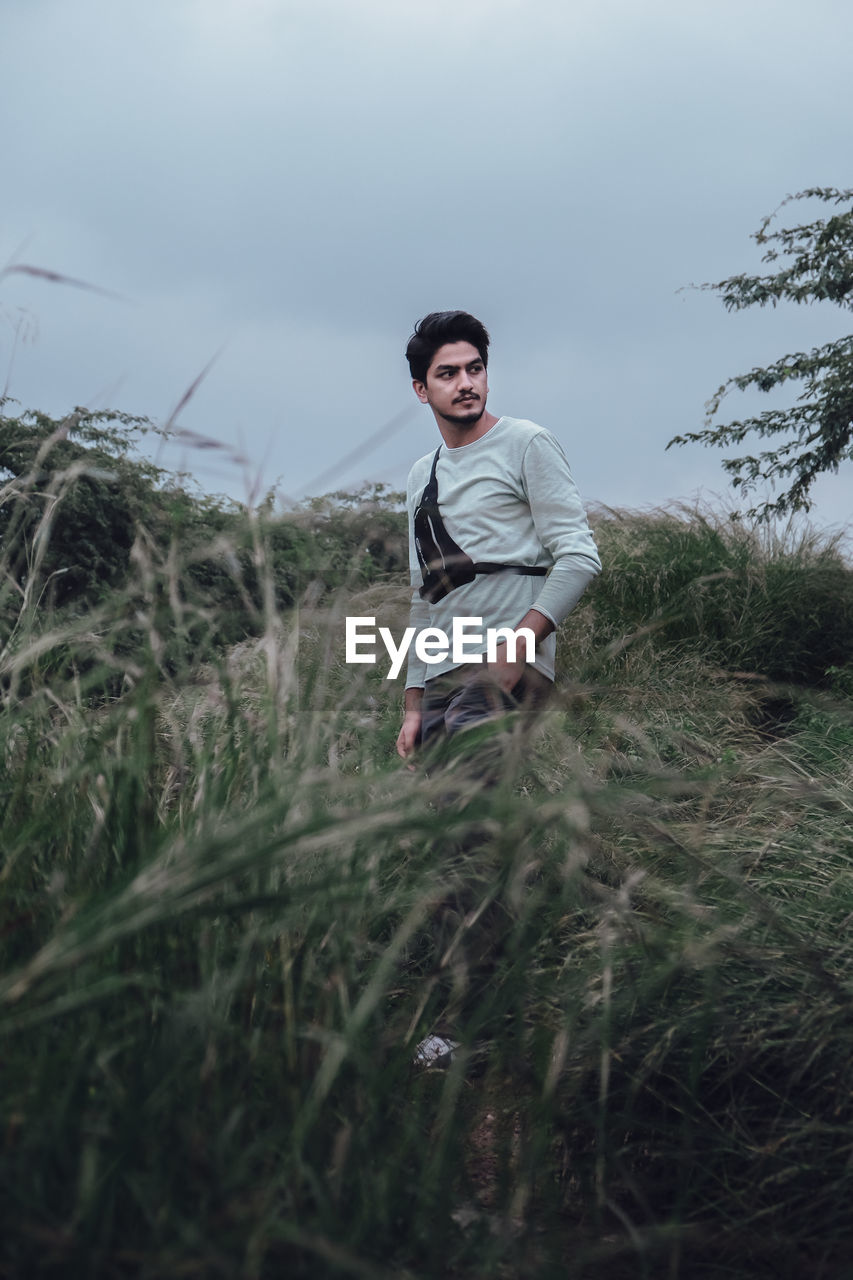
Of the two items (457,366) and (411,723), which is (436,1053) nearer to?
(411,723)

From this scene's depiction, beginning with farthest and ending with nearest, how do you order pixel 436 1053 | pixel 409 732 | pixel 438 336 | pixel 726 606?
pixel 726 606
pixel 438 336
pixel 409 732
pixel 436 1053

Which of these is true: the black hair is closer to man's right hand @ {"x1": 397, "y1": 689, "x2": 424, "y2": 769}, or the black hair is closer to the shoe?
man's right hand @ {"x1": 397, "y1": 689, "x2": 424, "y2": 769}

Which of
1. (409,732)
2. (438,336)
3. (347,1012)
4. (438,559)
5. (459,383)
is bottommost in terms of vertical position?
(347,1012)

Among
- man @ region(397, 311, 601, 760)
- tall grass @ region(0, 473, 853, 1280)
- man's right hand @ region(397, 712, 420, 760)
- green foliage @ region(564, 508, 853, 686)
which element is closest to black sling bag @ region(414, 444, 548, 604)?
man @ region(397, 311, 601, 760)

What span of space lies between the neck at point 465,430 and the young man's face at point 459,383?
0.04 ft

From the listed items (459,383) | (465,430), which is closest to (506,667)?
(465,430)

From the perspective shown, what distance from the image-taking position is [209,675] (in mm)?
2668

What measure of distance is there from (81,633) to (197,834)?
2.33ft

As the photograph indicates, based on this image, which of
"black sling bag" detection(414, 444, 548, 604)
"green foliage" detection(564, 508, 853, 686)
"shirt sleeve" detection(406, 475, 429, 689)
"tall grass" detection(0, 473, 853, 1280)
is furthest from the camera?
"green foliage" detection(564, 508, 853, 686)

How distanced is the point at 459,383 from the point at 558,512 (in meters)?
0.56

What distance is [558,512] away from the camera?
3.44 metres

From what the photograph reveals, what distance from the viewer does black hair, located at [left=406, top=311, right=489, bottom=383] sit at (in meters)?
3.65

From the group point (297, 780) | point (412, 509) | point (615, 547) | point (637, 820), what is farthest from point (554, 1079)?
point (615, 547)

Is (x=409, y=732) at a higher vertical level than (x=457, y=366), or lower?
lower
